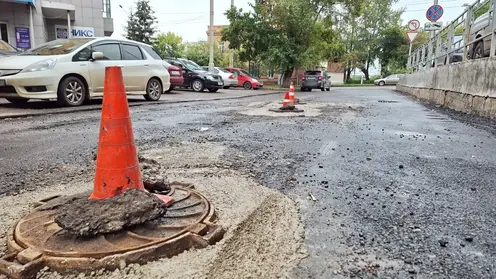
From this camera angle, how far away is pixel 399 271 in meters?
1.72

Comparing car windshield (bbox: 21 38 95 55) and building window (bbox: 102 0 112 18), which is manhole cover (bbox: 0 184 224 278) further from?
building window (bbox: 102 0 112 18)

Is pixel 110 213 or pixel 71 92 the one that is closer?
pixel 110 213

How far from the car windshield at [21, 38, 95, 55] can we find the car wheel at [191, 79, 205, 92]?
9119 millimetres

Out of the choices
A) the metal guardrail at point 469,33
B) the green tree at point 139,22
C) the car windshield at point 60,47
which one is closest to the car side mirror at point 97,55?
the car windshield at point 60,47

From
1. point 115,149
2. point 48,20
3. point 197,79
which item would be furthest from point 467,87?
point 48,20

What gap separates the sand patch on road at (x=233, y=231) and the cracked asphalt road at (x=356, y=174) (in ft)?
0.39

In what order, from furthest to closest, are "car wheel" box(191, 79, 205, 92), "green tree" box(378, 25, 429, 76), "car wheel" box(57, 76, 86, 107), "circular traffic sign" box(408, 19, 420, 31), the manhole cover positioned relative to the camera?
"green tree" box(378, 25, 429, 76) → "circular traffic sign" box(408, 19, 420, 31) → "car wheel" box(191, 79, 205, 92) → "car wheel" box(57, 76, 86, 107) → the manhole cover

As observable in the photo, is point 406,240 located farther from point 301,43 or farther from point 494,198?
point 301,43

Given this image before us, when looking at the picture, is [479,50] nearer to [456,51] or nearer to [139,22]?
[456,51]

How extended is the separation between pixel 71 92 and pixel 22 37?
12802mm

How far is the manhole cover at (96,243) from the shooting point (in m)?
1.65

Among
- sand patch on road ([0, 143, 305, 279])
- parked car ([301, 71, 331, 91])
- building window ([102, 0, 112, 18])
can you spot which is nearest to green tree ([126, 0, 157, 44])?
building window ([102, 0, 112, 18])

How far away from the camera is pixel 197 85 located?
18.0 meters

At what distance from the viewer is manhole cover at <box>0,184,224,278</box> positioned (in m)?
1.65
